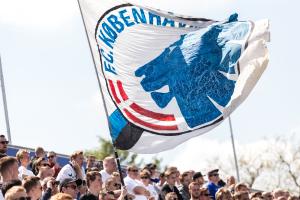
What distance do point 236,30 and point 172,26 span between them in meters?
1.06

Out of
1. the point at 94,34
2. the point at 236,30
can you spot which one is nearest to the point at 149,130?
the point at 94,34

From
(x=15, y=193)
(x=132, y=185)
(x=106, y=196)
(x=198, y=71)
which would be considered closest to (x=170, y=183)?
(x=132, y=185)

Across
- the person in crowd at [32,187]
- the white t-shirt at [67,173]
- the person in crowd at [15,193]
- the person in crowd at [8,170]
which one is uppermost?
the white t-shirt at [67,173]

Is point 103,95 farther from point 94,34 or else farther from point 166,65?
point 166,65

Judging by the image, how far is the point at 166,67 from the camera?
14922mm

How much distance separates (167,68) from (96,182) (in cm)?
226

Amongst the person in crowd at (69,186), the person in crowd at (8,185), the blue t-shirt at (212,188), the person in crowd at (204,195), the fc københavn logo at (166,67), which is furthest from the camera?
the blue t-shirt at (212,188)

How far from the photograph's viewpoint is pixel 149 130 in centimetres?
1387

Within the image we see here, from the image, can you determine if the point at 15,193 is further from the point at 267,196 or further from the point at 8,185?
the point at 267,196

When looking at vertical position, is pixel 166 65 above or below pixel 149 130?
above

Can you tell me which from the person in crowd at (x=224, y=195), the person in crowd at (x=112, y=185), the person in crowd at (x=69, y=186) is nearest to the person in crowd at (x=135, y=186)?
the person in crowd at (x=112, y=185)

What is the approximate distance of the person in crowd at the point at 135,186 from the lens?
15620mm

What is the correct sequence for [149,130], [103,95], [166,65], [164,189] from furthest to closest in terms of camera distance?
[164,189]
[166,65]
[149,130]
[103,95]

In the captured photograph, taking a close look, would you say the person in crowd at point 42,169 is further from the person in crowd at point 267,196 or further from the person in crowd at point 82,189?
the person in crowd at point 267,196
